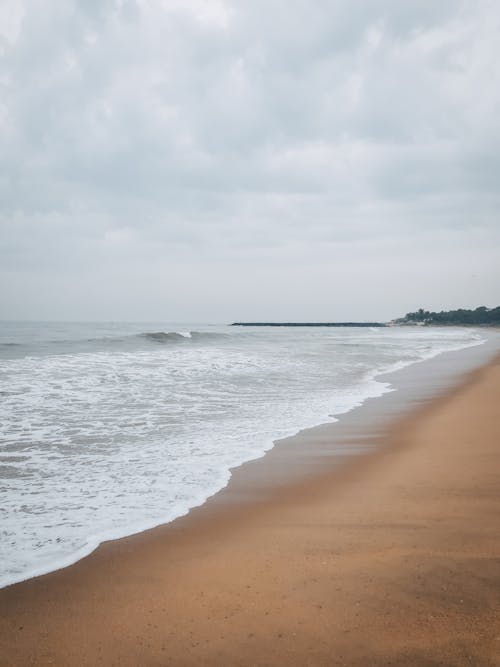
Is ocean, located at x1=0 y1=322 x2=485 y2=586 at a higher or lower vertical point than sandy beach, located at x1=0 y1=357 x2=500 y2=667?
lower

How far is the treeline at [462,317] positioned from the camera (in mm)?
122194

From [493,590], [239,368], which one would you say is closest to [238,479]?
[493,590]

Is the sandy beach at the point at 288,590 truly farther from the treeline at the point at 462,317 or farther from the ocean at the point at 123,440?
the treeline at the point at 462,317

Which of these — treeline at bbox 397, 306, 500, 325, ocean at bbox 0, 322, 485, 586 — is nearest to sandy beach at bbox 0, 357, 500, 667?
ocean at bbox 0, 322, 485, 586

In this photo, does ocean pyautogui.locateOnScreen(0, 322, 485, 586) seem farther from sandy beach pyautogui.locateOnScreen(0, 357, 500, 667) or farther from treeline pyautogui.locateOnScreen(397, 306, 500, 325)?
treeline pyautogui.locateOnScreen(397, 306, 500, 325)

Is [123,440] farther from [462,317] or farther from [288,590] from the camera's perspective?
[462,317]

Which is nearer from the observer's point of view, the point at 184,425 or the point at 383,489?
the point at 383,489

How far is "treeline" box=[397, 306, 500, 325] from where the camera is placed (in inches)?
4811

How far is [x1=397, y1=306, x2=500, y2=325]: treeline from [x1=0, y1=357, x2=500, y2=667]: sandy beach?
5199 inches

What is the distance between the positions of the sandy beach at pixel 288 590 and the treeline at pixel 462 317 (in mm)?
132064

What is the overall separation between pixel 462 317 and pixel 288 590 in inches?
5623

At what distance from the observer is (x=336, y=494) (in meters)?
4.17

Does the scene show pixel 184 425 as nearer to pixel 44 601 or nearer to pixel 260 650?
pixel 44 601

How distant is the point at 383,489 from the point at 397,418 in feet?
12.2
